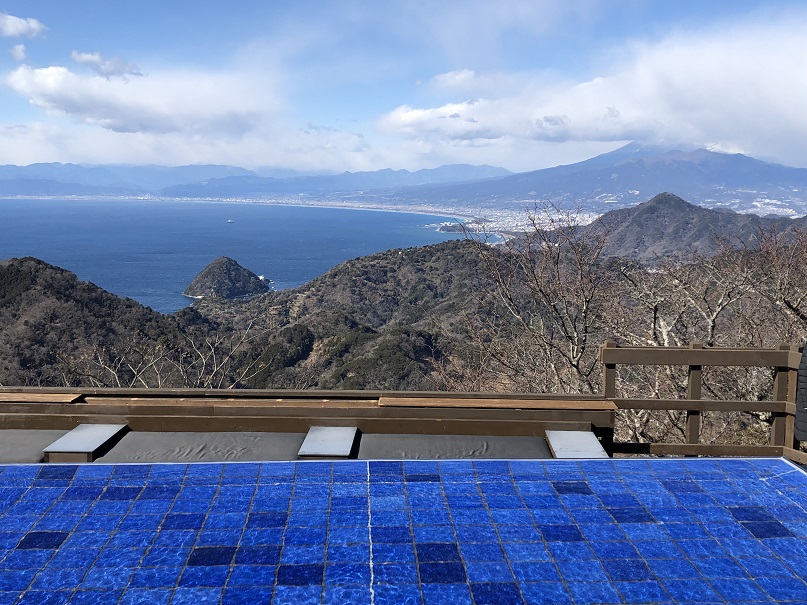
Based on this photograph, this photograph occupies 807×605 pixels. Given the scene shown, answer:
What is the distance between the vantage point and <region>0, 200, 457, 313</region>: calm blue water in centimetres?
8591

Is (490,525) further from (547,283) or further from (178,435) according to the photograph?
(547,283)

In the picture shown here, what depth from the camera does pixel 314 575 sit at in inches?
112

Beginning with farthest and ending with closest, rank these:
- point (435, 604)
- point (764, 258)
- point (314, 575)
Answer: point (764, 258), point (314, 575), point (435, 604)

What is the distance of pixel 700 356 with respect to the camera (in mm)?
4477

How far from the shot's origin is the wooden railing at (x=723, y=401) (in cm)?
443

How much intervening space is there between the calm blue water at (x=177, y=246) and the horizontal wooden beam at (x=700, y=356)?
196 feet

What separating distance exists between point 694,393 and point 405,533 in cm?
250

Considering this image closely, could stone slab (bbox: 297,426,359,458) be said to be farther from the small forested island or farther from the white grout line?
the small forested island

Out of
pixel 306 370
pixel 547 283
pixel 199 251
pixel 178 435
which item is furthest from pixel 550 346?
pixel 199 251

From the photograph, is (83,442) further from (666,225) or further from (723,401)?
(666,225)

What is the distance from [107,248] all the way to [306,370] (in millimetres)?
110998

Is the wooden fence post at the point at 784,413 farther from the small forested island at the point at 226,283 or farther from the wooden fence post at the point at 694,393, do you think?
the small forested island at the point at 226,283

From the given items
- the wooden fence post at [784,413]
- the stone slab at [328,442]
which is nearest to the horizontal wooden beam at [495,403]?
the stone slab at [328,442]

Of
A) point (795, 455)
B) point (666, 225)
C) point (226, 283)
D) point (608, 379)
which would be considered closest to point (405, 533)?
point (608, 379)
